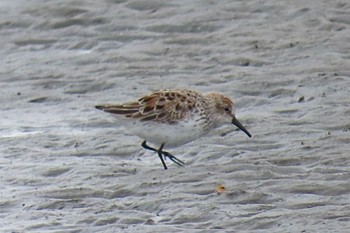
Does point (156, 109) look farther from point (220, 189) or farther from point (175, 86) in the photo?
point (175, 86)

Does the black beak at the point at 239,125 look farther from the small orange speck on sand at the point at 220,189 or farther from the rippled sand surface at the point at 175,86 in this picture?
the small orange speck on sand at the point at 220,189

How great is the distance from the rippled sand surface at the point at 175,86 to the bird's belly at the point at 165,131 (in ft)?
0.83

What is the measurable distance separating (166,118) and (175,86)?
2.21 metres

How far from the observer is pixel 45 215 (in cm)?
875

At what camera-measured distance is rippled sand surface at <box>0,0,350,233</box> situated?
8562mm

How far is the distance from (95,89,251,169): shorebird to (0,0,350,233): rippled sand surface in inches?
9.3

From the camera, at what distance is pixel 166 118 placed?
388 inches

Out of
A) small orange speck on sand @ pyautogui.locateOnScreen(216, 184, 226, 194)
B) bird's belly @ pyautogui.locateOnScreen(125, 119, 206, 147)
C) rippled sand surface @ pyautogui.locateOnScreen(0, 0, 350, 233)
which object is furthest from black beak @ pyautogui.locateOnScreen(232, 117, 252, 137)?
small orange speck on sand @ pyautogui.locateOnScreen(216, 184, 226, 194)

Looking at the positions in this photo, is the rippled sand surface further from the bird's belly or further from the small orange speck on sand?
the bird's belly

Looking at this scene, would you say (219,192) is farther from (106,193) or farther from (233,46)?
(233,46)

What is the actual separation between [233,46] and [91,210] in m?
4.57

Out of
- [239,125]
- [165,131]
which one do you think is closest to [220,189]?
[165,131]

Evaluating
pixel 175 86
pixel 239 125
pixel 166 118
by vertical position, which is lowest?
pixel 175 86

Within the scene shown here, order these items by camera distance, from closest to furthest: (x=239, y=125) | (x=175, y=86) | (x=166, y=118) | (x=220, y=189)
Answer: (x=220, y=189) < (x=166, y=118) < (x=239, y=125) < (x=175, y=86)
